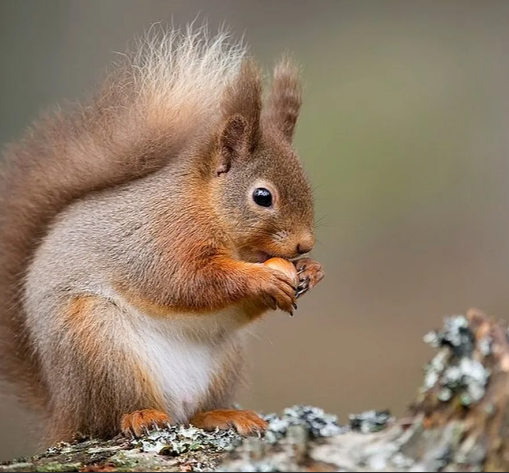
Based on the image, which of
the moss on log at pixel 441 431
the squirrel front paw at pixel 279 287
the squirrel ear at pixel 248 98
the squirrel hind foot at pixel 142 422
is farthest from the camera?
the squirrel ear at pixel 248 98

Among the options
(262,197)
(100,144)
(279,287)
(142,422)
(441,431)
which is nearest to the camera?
(441,431)

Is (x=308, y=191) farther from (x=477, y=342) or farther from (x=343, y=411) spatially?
(x=343, y=411)

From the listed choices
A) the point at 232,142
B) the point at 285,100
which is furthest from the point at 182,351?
the point at 285,100

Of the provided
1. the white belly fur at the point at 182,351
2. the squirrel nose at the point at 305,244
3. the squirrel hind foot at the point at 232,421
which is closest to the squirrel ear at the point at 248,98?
the squirrel nose at the point at 305,244

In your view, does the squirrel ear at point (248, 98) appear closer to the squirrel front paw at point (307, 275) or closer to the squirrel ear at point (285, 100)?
the squirrel ear at point (285, 100)

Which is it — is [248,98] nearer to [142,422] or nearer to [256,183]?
[256,183]

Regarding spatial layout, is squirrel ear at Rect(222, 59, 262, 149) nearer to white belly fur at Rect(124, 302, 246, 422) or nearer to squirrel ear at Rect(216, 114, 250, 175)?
squirrel ear at Rect(216, 114, 250, 175)

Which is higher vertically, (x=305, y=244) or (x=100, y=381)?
(x=305, y=244)
